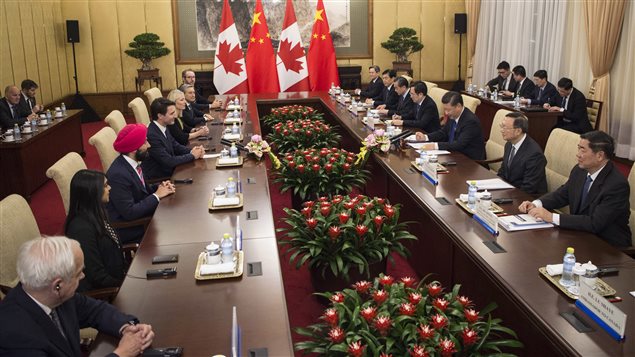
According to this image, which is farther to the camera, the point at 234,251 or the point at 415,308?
the point at 234,251

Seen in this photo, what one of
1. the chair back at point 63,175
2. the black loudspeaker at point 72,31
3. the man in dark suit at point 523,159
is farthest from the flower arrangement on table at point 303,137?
the black loudspeaker at point 72,31

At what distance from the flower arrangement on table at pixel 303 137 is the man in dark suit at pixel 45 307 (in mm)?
3977

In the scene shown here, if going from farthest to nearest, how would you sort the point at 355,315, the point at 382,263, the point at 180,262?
1. the point at 382,263
2. the point at 180,262
3. the point at 355,315

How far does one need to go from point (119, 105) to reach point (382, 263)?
940 centimetres

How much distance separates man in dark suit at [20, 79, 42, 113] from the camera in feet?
24.4

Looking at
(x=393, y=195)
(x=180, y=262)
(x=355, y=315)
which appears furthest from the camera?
(x=393, y=195)

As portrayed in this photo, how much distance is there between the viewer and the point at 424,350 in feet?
6.75

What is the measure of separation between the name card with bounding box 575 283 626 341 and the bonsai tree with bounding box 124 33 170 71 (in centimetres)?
982

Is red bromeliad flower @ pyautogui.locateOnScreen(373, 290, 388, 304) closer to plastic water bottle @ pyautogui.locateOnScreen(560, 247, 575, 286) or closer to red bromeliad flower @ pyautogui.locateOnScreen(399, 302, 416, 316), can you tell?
red bromeliad flower @ pyautogui.locateOnScreen(399, 302, 416, 316)

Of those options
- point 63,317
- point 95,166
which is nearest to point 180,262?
point 63,317

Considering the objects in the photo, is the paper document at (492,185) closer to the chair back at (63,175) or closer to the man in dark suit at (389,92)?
the chair back at (63,175)

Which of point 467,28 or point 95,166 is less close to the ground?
point 467,28

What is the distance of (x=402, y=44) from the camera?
11453 millimetres

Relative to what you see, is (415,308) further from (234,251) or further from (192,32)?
(192,32)
